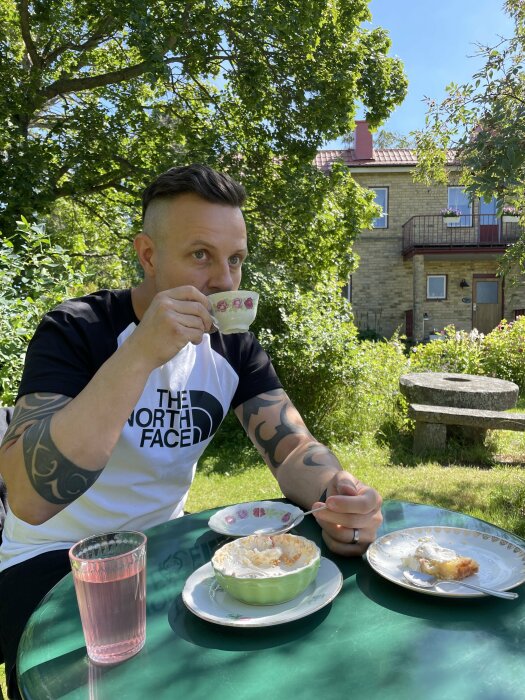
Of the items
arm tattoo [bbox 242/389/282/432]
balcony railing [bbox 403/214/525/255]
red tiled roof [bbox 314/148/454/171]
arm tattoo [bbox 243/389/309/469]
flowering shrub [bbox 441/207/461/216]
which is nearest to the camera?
arm tattoo [bbox 243/389/309/469]

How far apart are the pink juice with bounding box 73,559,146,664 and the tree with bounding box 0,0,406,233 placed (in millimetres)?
5976

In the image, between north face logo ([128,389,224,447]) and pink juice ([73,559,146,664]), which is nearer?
pink juice ([73,559,146,664])

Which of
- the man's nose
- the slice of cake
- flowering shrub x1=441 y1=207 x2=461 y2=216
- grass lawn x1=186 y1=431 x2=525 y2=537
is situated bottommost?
grass lawn x1=186 y1=431 x2=525 y2=537

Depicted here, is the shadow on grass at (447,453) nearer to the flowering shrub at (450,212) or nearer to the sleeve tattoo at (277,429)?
the sleeve tattoo at (277,429)

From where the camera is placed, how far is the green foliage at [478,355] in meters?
8.65

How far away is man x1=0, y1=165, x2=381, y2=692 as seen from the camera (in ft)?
4.16

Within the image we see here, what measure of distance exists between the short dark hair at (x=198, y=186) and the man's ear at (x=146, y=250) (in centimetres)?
15

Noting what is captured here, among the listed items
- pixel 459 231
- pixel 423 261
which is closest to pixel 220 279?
pixel 423 261

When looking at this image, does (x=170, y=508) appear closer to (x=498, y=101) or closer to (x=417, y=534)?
(x=417, y=534)

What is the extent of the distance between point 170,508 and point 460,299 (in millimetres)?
19985

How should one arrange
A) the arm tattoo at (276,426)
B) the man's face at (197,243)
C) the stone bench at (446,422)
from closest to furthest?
the man's face at (197,243) → the arm tattoo at (276,426) → the stone bench at (446,422)

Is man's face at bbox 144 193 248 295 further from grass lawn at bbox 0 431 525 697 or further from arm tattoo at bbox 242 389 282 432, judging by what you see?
grass lawn at bbox 0 431 525 697

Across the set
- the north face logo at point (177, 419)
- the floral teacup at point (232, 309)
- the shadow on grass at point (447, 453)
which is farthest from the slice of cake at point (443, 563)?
the shadow on grass at point (447, 453)

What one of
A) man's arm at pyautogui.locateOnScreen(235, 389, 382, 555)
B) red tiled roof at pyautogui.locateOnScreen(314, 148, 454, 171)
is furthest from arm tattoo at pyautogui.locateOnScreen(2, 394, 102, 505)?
red tiled roof at pyautogui.locateOnScreen(314, 148, 454, 171)
